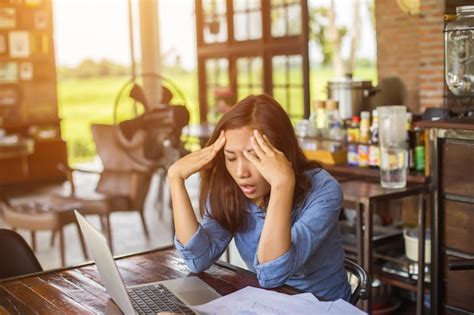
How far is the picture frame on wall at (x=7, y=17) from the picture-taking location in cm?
789

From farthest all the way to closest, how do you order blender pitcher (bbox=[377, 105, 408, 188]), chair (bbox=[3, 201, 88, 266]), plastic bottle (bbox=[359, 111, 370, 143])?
chair (bbox=[3, 201, 88, 266]) → plastic bottle (bbox=[359, 111, 370, 143]) → blender pitcher (bbox=[377, 105, 408, 188])

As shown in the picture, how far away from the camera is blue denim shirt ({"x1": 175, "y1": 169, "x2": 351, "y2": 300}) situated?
188 centimetres

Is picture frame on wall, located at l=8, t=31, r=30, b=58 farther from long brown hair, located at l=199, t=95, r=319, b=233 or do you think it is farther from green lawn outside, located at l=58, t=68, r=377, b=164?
long brown hair, located at l=199, t=95, r=319, b=233

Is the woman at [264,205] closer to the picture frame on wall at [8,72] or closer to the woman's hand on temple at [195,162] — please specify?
the woman's hand on temple at [195,162]

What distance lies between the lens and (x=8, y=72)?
7996 millimetres

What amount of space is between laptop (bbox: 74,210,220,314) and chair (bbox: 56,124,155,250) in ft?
9.96

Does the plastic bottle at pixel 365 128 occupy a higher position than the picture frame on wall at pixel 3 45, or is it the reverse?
the picture frame on wall at pixel 3 45

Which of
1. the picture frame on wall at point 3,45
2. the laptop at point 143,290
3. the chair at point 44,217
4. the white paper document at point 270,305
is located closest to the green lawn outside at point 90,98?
the picture frame on wall at point 3,45

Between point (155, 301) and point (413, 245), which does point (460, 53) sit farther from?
point (155, 301)

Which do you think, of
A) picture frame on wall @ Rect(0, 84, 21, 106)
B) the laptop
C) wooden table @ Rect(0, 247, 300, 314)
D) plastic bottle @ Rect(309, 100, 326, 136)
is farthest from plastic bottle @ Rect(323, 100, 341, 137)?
picture frame on wall @ Rect(0, 84, 21, 106)

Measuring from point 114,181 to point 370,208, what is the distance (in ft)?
8.52

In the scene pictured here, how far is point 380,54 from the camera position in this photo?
291 inches

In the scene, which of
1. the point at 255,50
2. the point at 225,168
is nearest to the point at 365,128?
the point at 225,168

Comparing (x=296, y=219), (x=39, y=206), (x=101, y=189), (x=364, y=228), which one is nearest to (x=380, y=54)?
(x=101, y=189)
